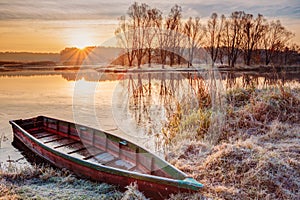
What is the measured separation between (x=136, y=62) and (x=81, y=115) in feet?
96.7

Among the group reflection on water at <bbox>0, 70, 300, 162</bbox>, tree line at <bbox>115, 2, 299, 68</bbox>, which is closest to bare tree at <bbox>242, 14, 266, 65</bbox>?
tree line at <bbox>115, 2, 299, 68</bbox>

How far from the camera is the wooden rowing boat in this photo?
4.09m

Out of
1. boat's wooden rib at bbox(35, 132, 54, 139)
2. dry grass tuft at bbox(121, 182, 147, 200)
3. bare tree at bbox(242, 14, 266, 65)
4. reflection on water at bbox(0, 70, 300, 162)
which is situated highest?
bare tree at bbox(242, 14, 266, 65)

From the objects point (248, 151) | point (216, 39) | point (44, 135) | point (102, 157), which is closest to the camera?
point (248, 151)

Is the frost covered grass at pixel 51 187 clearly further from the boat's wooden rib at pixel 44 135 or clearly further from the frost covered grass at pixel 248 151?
the boat's wooden rib at pixel 44 135

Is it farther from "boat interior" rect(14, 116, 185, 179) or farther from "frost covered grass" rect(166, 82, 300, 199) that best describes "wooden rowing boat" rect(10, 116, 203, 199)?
"frost covered grass" rect(166, 82, 300, 199)

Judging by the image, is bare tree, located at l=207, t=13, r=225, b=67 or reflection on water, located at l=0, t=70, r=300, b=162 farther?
bare tree, located at l=207, t=13, r=225, b=67

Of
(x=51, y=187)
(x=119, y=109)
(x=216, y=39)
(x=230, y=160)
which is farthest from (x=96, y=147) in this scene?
(x=216, y=39)

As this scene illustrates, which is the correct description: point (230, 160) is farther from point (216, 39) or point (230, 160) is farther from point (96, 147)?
point (216, 39)

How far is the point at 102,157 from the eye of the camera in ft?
20.7

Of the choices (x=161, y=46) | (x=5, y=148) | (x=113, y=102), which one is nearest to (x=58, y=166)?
(x=5, y=148)

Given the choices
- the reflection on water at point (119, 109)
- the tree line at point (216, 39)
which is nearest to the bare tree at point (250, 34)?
the tree line at point (216, 39)

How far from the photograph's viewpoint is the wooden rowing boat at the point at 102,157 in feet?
13.4

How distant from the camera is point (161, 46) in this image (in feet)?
106
